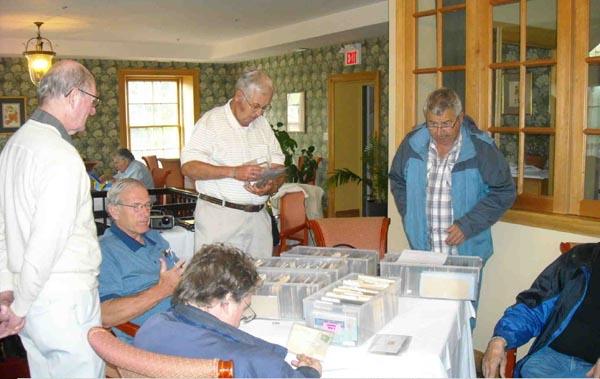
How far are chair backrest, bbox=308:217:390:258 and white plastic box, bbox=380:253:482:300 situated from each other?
126cm

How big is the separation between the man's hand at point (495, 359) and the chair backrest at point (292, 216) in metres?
3.34

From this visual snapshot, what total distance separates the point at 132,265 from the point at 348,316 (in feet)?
3.36

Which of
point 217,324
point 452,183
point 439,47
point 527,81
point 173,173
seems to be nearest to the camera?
point 217,324

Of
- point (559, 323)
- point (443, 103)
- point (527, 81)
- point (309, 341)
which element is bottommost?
point (559, 323)

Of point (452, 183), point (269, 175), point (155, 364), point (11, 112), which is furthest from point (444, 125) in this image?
point (11, 112)

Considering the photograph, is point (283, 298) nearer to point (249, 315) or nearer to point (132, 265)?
point (249, 315)

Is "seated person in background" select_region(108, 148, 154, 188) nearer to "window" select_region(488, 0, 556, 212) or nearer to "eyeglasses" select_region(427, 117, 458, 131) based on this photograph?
"window" select_region(488, 0, 556, 212)

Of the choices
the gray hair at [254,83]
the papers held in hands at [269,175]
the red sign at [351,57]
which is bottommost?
the papers held in hands at [269,175]

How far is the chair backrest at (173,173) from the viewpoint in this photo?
1107 centimetres

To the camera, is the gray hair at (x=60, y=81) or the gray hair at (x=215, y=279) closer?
the gray hair at (x=215, y=279)

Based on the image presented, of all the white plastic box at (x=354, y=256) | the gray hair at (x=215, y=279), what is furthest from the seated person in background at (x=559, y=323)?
the gray hair at (x=215, y=279)

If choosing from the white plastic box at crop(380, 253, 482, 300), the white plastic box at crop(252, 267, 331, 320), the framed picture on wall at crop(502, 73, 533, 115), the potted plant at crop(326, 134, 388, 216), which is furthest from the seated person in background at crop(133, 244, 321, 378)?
the potted plant at crop(326, 134, 388, 216)

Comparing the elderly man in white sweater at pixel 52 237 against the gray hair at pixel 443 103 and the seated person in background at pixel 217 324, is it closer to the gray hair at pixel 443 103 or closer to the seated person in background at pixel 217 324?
the seated person in background at pixel 217 324

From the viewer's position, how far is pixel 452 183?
133 inches
